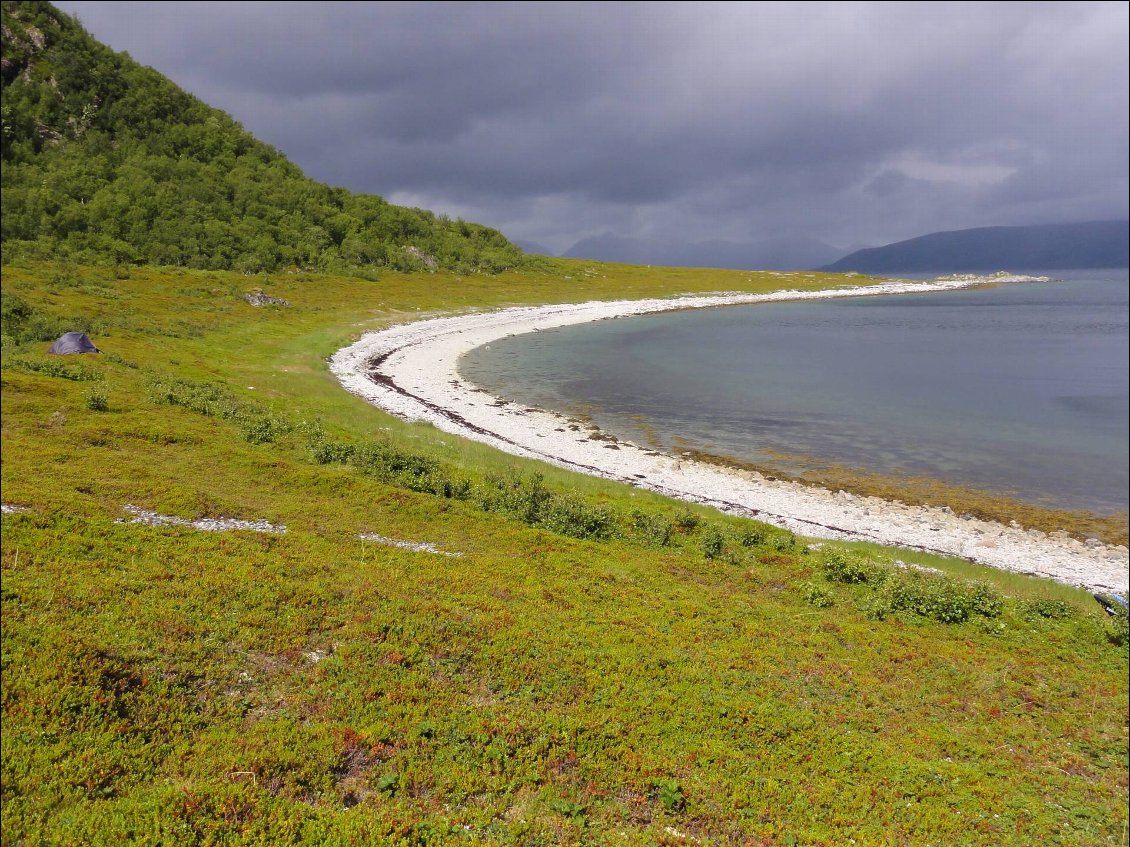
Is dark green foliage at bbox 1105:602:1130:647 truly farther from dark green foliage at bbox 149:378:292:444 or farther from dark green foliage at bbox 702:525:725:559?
dark green foliage at bbox 149:378:292:444

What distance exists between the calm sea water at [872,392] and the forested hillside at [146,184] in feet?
203

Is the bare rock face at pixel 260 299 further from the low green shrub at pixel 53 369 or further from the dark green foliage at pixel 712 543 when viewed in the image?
the dark green foliage at pixel 712 543

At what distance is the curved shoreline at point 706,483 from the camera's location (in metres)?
27.7

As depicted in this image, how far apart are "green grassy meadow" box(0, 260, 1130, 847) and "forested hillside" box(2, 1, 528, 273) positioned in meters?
92.8

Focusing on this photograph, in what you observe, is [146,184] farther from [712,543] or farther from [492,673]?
[492,673]

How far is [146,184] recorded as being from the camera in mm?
109688

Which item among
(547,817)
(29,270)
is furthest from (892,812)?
(29,270)

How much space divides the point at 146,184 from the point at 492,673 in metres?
133

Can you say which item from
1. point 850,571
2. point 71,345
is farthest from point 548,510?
point 71,345

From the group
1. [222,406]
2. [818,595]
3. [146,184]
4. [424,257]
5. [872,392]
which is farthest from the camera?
[424,257]

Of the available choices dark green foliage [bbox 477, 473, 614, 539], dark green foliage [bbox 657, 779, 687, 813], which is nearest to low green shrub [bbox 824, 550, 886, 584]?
dark green foliage [bbox 477, 473, 614, 539]

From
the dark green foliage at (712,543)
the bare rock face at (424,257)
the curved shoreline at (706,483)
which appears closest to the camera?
the dark green foliage at (712,543)

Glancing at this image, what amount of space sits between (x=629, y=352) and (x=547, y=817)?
2993 inches

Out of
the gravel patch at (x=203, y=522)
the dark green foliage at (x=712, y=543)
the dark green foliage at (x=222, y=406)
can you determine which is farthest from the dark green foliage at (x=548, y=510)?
the dark green foliage at (x=222, y=406)
